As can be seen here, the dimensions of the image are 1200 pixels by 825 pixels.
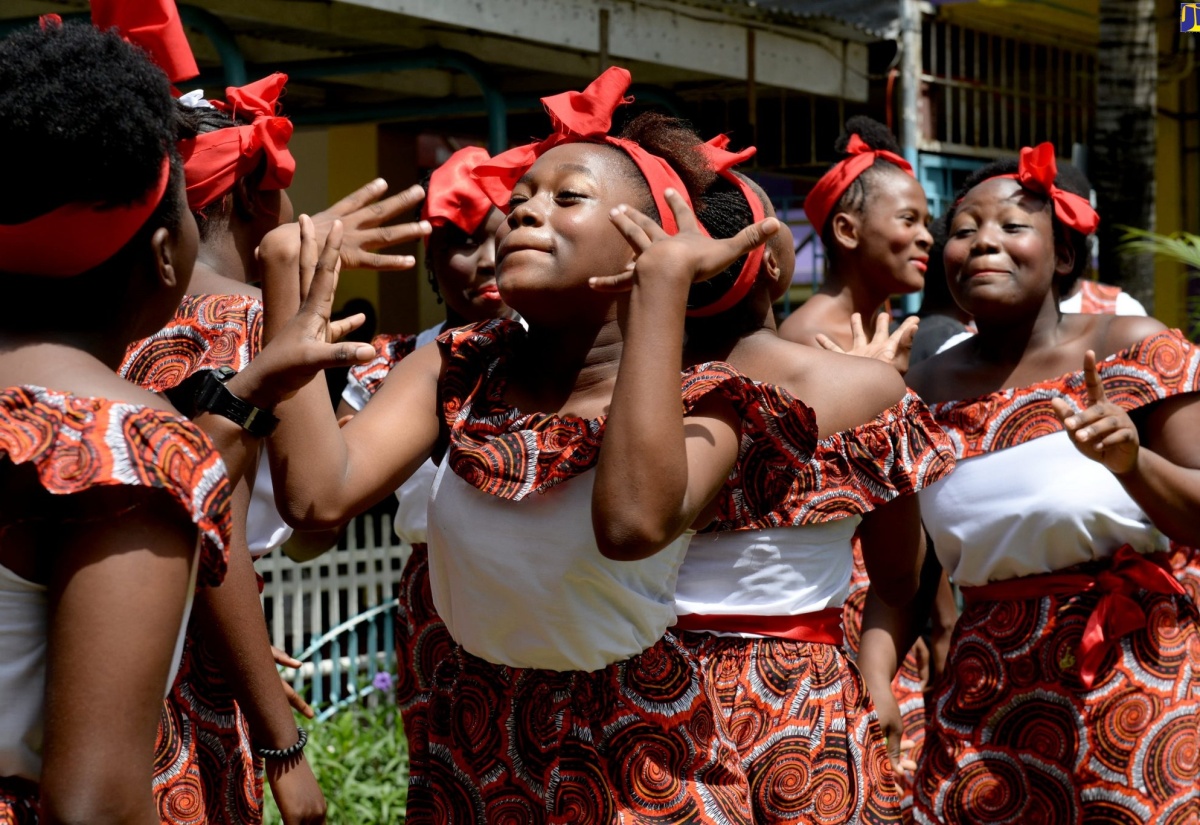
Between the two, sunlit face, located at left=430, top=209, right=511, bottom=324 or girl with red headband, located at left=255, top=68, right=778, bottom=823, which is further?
sunlit face, located at left=430, top=209, right=511, bottom=324

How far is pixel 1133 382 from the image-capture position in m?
3.54

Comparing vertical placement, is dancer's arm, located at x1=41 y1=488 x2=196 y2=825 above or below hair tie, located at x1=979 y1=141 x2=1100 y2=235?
below

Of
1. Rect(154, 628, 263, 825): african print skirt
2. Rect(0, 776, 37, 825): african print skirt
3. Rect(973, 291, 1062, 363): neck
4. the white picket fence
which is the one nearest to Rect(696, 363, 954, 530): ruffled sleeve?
Rect(973, 291, 1062, 363): neck

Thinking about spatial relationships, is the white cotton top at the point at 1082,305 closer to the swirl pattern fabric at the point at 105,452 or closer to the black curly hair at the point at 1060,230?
the black curly hair at the point at 1060,230

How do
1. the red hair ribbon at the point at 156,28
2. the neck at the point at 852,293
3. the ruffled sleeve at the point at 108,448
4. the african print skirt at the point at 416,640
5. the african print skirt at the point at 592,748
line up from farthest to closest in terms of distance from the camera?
the neck at the point at 852,293 < the african print skirt at the point at 416,640 < the red hair ribbon at the point at 156,28 < the african print skirt at the point at 592,748 < the ruffled sleeve at the point at 108,448

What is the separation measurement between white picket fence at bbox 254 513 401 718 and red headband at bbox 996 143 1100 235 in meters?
3.84

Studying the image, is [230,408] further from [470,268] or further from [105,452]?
[470,268]

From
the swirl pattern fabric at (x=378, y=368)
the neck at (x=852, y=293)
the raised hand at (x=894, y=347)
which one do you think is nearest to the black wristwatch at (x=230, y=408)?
the raised hand at (x=894, y=347)

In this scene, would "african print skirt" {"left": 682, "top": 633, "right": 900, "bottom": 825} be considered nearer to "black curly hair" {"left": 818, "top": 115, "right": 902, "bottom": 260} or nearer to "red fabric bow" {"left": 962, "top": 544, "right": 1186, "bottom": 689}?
"red fabric bow" {"left": 962, "top": 544, "right": 1186, "bottom": 689}

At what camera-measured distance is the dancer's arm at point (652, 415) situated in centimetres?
229

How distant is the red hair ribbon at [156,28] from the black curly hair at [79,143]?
0.97 m

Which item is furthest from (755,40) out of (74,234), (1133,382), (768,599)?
(74,234)

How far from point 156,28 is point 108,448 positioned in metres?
1.41

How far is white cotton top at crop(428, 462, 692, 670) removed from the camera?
8.07 feet
